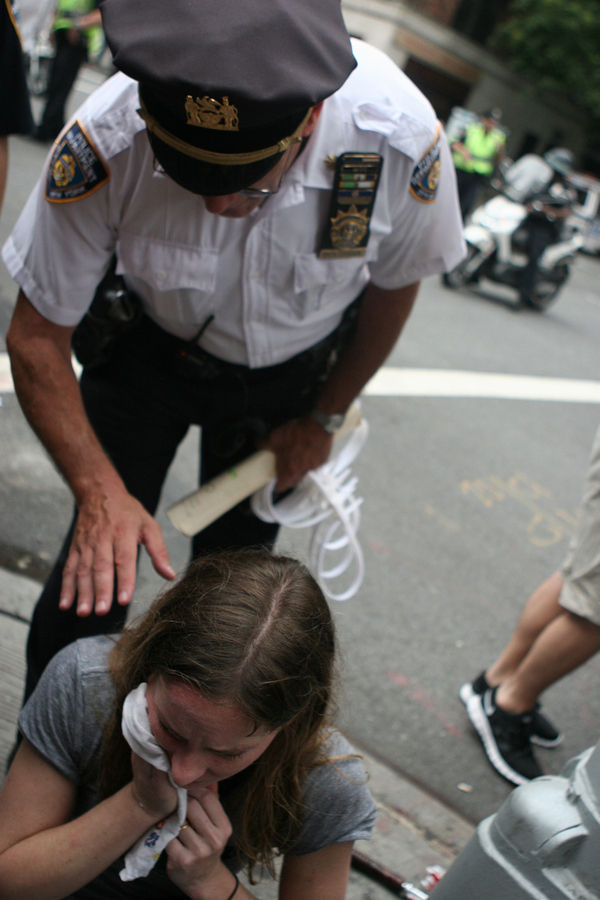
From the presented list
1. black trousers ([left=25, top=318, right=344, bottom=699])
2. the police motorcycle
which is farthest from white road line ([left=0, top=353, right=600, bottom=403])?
black trousers ([left=25, top=318, right=344, bottom=699])

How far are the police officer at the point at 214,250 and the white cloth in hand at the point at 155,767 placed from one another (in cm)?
26

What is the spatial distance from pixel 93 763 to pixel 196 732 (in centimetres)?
32

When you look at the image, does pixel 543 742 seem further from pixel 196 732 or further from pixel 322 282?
pixel 196 732

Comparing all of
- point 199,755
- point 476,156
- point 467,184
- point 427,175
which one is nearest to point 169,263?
point 427,175

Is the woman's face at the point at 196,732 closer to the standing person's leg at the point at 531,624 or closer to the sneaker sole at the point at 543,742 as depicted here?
the standing person's leg at the point at 531,624

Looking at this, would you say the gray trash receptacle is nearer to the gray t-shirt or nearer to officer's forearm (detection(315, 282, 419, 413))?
the gray t-shirt

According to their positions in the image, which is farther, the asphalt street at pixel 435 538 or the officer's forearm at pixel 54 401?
the asphalt street at pixel 435 538

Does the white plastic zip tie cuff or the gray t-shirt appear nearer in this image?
the gray t-shirt

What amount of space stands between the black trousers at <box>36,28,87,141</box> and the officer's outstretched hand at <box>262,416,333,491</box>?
631 centimetres

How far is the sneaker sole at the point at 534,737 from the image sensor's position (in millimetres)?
2871

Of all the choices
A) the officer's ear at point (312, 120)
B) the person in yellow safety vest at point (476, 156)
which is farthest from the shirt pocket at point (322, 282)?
the person in yellow safety vest at point (476, 156)

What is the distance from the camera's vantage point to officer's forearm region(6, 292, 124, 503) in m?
1.68

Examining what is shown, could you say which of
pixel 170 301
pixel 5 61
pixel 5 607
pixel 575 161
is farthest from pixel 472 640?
pixel 575 161

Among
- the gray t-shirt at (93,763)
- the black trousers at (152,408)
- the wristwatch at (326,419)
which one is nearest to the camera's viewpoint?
the gray t-shirt at (93,763)
